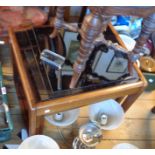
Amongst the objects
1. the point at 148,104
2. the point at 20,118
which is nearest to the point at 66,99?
the point at 20,118

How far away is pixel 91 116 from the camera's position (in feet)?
3.65

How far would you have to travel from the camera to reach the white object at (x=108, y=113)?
1.07m

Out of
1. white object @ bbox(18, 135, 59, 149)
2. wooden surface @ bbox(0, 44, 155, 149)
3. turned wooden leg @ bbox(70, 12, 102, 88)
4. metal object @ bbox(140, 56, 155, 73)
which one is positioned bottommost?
wooden surface @ bbox(0, 44, 155, 149)

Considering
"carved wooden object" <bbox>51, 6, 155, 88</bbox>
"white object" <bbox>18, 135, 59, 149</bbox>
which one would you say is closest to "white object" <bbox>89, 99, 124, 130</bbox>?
"white object" <bbox>18, 135, 59, 149</bbox>

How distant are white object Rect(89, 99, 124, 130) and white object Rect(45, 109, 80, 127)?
87 millimetres

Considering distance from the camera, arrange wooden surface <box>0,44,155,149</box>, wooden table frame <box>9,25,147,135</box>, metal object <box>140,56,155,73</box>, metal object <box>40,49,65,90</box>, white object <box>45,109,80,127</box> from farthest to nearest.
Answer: metal object <box>140,56,155,73</box> → wooden surface <box>0,44,155,149</box> → white object <box>45,109,80,127</box> → metal object <box>40,49,65,90</box> → wooden table frame <box>9,25,147,135</box>

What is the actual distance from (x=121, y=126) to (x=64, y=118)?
13.3 inches

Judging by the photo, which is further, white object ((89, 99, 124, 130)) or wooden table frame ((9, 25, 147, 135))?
white object ((89, 99, 124, 130))

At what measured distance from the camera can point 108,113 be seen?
112 centimetres

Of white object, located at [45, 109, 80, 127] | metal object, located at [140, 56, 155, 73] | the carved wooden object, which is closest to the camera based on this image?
the carved wooden object

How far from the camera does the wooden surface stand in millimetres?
1164

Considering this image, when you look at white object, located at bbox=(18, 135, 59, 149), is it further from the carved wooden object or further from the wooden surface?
the carved wooden object

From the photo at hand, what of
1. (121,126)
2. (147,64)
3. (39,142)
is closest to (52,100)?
(39,142)

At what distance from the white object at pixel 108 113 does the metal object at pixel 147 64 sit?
35 centimetres
